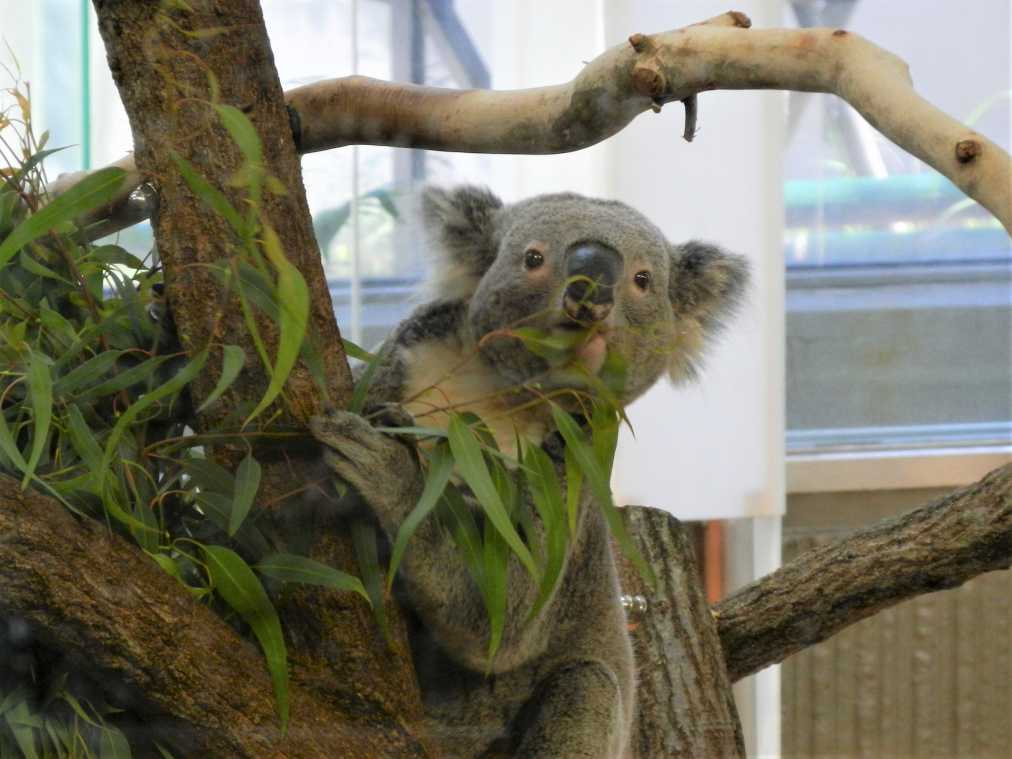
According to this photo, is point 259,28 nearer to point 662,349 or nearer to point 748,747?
point 662,349

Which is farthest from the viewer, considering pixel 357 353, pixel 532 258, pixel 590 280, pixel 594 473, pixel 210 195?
pixel 532 258

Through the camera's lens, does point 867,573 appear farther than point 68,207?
Yes

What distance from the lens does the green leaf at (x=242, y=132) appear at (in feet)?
3.93

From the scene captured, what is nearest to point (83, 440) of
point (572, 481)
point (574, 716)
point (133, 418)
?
point (133, 418)

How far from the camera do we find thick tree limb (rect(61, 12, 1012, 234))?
1.13 m

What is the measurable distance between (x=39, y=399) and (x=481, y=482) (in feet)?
1.48

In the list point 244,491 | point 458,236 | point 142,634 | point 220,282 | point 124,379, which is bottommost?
point 142,634

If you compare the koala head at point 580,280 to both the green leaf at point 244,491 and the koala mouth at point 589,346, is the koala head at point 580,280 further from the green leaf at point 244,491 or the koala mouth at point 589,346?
the green leaf at point 244,491

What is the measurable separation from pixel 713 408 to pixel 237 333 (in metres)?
1.11

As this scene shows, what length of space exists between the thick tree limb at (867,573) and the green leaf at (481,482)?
90 cm

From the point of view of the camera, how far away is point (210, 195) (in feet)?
3.93

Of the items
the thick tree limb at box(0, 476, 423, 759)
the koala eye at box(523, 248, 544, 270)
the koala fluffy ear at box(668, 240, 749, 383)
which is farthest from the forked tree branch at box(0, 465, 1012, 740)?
the koala fluffy ear at box(668, 240, 749, 383)

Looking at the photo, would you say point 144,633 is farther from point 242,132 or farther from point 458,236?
point 458,236

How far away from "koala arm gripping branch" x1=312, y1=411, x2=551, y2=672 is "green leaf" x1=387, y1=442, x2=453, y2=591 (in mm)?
33
